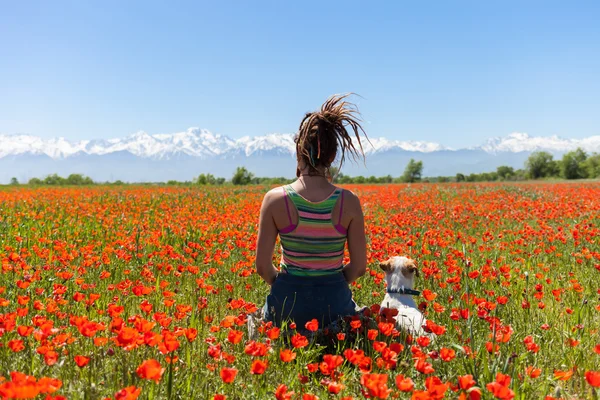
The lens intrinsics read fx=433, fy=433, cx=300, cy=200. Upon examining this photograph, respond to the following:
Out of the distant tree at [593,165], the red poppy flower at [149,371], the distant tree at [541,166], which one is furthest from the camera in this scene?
the distant tree at [541,166]

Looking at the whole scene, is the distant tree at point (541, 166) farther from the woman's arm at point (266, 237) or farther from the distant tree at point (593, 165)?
the woman's arm at point (266, 237)

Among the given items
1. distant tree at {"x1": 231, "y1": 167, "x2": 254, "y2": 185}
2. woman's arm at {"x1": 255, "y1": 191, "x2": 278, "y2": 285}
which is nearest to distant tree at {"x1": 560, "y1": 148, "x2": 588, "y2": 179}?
distant tree at {"x1": 231, "y1": 167, "x2": 254, "y2": 185}

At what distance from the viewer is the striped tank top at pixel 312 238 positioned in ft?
10.4

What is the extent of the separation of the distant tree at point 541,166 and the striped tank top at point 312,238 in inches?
4158

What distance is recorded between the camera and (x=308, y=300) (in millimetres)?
3318

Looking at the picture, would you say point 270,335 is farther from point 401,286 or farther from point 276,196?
point 401,286

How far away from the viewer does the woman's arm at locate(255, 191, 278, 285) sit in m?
3.20

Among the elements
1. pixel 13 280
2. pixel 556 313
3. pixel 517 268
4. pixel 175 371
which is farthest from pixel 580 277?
pixel 13 280

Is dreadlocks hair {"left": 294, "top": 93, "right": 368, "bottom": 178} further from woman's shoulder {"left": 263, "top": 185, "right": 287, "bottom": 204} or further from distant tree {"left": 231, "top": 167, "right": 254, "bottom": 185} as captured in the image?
distant tree {"left": 231, "top": 167, "right": 254, "bottom": 185}

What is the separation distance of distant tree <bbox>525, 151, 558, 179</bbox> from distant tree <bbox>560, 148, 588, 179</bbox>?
1974mm

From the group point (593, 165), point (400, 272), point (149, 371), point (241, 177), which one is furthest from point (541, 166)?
point (149, 371)

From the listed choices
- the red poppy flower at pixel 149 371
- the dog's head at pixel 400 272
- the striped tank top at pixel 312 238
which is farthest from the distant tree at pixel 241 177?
the red poppy flower at pixel 149 371

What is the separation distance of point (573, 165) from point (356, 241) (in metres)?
110

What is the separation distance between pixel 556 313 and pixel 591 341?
0.82m
